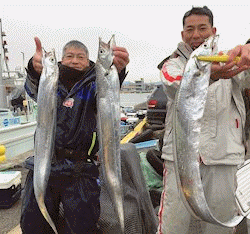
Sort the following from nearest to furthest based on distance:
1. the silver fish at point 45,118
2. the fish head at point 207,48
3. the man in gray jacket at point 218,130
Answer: the fish head at point 207,48
the silver fish at point 45,118
the man in gray jacket at point 218,130

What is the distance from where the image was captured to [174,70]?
2.21 meters

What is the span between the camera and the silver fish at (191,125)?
157cm

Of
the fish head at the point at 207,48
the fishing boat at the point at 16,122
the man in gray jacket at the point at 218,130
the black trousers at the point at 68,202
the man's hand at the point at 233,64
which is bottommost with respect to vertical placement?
the fishing boat at the point at 16,122

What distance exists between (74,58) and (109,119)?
1.11 meters

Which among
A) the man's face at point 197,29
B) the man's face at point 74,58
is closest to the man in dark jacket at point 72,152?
the man's face at point 74,58

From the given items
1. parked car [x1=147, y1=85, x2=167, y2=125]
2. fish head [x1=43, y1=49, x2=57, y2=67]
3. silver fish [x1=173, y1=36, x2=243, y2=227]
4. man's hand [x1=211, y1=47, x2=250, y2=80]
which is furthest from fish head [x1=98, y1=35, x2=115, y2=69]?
parked car [x1=147, y1=85, x2=167, y2=125]

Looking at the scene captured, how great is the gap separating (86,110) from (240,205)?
1454 millimetres

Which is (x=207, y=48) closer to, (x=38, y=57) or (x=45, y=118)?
(x=45, y=118)

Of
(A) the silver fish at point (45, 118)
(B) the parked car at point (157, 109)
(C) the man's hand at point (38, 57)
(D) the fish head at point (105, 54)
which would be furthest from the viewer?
(B) the parked car at point (157, 109)

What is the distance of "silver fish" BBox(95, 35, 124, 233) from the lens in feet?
5.67

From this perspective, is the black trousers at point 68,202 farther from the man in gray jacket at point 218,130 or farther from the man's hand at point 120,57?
→ the man's hand at point 120,57

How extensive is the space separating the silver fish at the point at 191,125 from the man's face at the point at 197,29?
75 cm

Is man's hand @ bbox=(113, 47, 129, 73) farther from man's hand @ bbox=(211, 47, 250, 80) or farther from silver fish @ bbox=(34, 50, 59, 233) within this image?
man's hand @ bbox=(211, 47, 250, 80)

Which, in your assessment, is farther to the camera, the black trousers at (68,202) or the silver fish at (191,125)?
the black trousers at (68,202)
